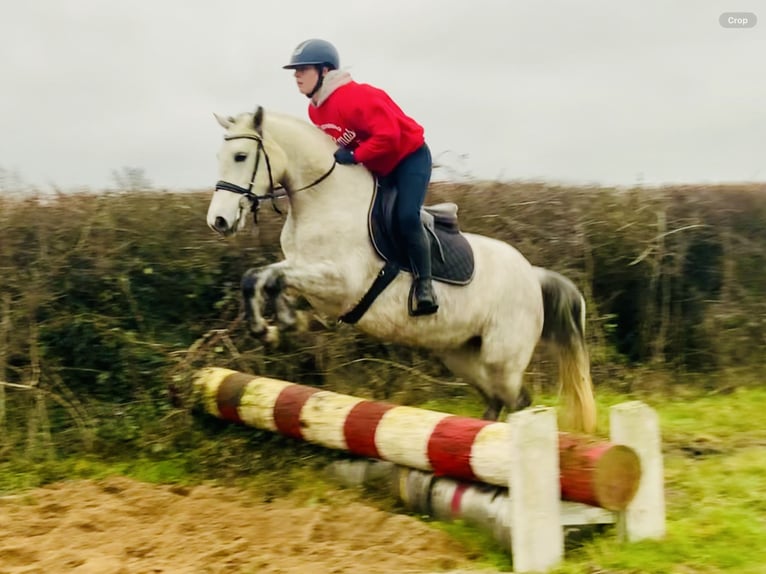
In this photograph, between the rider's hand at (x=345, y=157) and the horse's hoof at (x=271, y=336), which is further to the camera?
the rider's hand at (x=345, y=157)

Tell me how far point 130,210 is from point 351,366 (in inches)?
82.2

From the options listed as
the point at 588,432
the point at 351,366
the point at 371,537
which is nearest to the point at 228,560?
the point at 371,537

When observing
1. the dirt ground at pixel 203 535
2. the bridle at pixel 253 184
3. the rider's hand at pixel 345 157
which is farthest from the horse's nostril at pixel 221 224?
the dirt ground at pixel 203 535

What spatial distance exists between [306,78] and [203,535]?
2.47 meters

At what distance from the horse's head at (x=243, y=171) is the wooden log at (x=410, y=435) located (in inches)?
47.5

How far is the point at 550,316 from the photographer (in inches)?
233

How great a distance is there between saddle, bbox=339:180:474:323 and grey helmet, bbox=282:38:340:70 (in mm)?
742

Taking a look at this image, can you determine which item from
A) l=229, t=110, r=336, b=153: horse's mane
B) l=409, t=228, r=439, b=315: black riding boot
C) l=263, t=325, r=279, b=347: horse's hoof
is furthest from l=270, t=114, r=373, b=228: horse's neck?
l=263, t=325, r=279, b=347: horse's hoof

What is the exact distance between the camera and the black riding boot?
4991 millimetres

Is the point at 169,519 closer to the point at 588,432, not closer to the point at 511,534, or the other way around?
the point at 511,534

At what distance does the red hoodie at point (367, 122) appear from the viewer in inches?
189

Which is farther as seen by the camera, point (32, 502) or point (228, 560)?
point (32, 502)

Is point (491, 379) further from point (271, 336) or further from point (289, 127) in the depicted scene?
point (289, 127)

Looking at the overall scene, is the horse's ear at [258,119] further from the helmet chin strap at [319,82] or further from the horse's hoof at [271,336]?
the horse's hoof at [271,336]
